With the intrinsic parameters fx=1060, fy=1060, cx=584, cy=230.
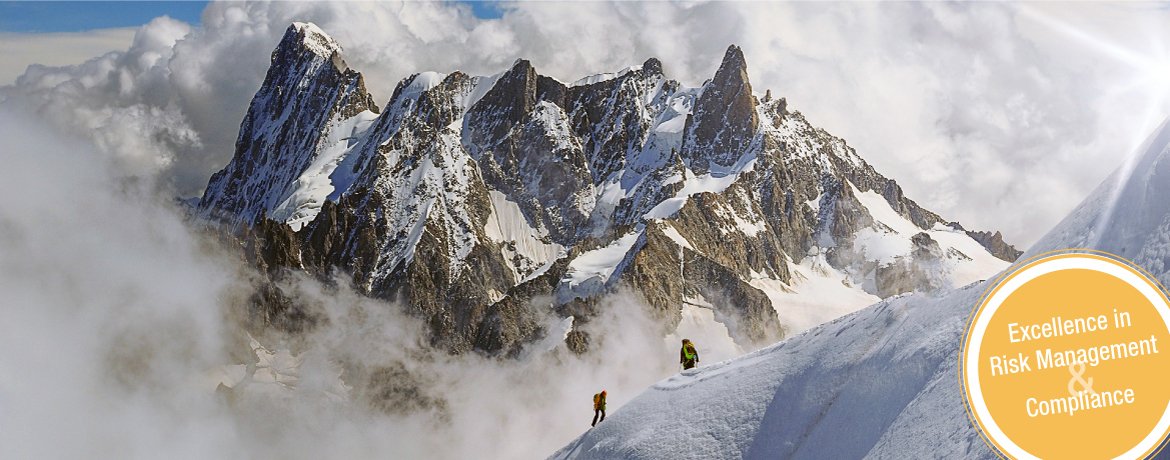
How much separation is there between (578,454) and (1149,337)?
26337 mm

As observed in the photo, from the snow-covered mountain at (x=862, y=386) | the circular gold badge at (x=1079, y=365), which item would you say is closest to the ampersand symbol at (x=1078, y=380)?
the circular gold badge at (x=1079, y=365)

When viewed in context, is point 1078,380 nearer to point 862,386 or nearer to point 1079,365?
point 1079,365

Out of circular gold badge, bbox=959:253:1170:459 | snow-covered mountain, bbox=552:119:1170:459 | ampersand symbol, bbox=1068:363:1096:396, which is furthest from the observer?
snow-covered mountain, bbox=552:119:1170:459

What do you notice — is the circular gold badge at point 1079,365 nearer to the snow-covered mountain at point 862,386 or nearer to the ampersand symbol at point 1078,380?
the ampersand symbol at point 1078,380

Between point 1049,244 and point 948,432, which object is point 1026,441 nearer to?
point 948,432

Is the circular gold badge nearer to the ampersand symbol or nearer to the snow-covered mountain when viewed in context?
the ampersand symbol

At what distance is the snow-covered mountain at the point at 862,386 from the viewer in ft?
88.8

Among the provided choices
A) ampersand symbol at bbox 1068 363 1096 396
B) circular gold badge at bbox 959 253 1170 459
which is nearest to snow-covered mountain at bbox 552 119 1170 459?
circular gold badge at bbox 959 253 1170 459

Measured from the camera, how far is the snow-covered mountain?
27078 mm

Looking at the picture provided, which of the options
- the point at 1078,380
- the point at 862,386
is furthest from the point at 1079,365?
the point at 862,386

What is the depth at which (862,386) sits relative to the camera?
34.8 meters

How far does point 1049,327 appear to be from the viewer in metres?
22.5

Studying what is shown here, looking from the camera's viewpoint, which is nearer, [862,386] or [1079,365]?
[1079,365]

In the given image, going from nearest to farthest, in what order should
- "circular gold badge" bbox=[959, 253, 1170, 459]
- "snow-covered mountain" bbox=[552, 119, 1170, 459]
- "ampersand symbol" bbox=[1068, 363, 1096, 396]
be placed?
"circular gold badge" bbox=[959, 253, 1170, 459] < "ampersand symbol" bbox=[1068, 363, 1096, 396] < "snow-covered mountain" bbox=[552, 119, 1170, 459]
